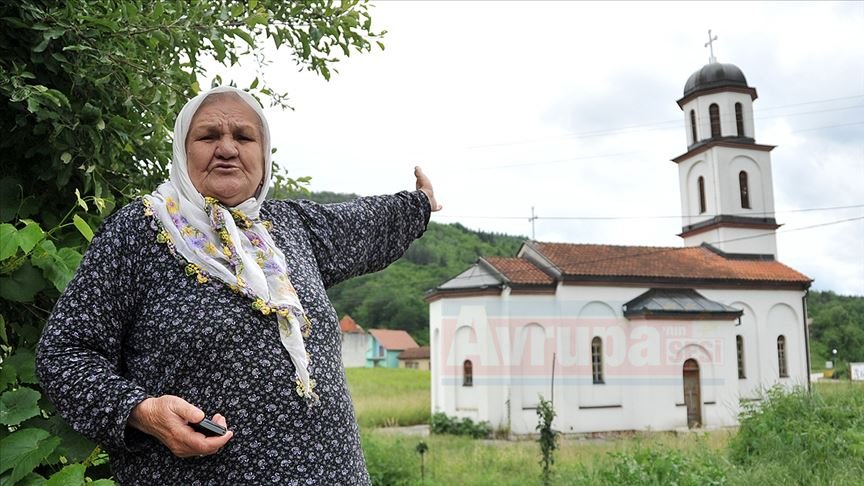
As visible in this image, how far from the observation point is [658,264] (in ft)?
76.3

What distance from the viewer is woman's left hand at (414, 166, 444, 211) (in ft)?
7.22

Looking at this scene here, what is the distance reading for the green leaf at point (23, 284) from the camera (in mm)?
1525

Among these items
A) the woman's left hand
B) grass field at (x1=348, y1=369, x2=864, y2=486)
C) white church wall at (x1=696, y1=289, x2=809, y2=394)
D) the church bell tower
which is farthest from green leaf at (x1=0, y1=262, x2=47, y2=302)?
the church bell tower

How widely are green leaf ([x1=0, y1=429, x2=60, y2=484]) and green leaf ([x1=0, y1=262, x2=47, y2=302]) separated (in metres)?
0.32

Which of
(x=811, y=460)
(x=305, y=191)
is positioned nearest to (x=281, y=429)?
(x=305, y=191)

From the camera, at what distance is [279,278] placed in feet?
5.13

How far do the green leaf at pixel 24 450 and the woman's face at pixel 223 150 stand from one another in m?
0.61

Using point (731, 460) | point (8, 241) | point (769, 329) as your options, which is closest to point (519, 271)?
point (769, 329)

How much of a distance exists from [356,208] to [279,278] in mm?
494

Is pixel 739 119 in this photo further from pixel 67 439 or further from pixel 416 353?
pixel 416 353

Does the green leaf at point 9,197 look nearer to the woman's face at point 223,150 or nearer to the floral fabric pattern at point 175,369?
the floral fabric pattern at point 175,369

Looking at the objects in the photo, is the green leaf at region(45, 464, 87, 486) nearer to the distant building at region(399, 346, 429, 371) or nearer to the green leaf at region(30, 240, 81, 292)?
the green leaf at region(30, 240, 81, 292)

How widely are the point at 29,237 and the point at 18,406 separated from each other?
35 cm

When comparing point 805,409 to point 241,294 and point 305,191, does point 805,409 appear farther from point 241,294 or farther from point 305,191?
point 241,294
